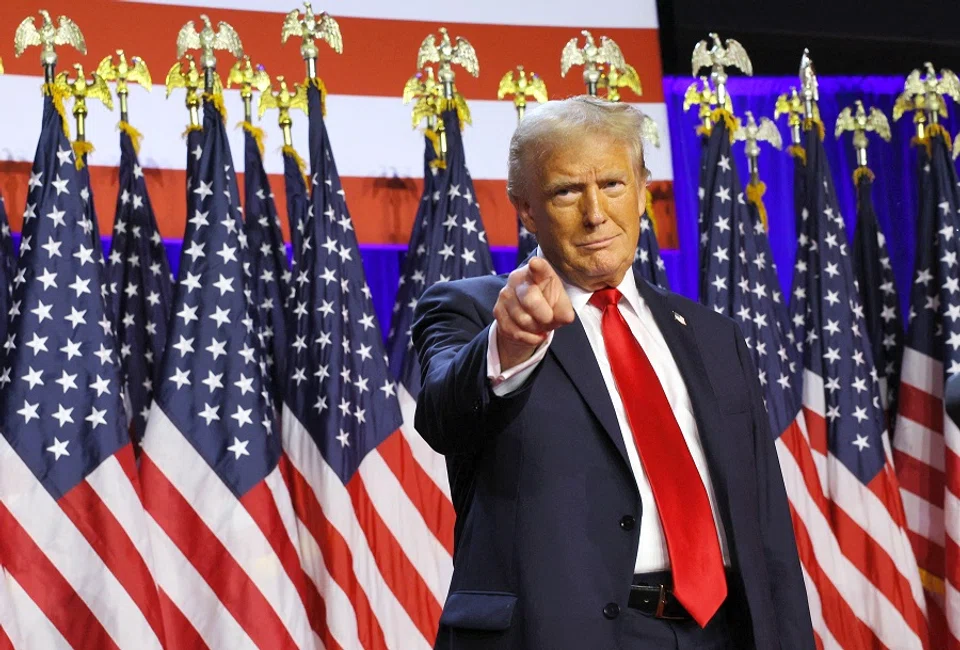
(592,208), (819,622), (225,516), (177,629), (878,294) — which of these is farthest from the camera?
(878,294)

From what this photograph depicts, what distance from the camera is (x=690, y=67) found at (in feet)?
17.1

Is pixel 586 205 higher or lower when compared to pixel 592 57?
lower

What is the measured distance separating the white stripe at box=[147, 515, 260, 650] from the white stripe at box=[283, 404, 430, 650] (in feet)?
1.36

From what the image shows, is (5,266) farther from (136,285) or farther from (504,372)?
(504,372)

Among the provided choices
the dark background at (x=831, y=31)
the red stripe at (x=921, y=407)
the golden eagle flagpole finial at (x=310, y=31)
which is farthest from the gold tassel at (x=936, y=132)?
the golden eagle flagpole finial at (x=310, y=31)

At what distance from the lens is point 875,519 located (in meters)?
4.51

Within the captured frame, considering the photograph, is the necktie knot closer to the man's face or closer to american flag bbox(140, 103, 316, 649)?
the man's face

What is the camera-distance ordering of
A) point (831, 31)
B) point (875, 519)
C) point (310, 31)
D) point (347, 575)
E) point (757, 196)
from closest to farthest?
point (347, 575)
point (310, 31)
point (875, 519)
point (757, 196)
point (831, 31)

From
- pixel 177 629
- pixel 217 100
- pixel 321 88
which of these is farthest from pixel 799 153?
pixel 177 629

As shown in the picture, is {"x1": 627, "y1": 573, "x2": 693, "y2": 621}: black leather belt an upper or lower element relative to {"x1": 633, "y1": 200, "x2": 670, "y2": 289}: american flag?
lower

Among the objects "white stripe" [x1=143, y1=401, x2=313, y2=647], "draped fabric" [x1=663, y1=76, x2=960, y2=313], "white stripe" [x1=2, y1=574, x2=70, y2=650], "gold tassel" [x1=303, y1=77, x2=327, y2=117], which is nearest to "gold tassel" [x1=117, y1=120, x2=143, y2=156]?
"gold tassel" [x1=303, y1=77, x2=327, y2=117]

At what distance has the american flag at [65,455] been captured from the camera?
358 centimetres

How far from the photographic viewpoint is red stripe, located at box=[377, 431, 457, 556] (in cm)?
411

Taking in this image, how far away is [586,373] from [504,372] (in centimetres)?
26
